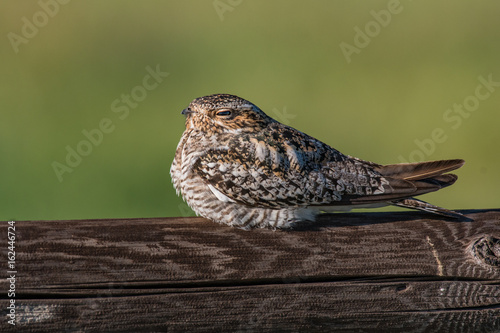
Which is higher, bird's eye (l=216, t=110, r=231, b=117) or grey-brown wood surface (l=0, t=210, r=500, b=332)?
bird's eye (l=216, t=110, r=231, b=117)

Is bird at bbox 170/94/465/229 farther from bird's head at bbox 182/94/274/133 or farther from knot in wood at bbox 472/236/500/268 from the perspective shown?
knot in wood at bbox 472/236/500/268

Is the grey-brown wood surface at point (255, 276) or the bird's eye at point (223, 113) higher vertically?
the bird's eye at point (223, 113)

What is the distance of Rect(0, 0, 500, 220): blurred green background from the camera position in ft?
28.3

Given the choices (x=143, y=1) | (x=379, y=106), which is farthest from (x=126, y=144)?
(x=143, y=1)

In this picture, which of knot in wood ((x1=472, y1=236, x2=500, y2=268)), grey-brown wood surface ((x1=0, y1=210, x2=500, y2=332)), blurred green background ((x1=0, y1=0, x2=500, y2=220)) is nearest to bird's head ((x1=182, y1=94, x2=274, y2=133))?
grey-brown wood surface ((x1=0, y1=210, x2=500, y2=332))

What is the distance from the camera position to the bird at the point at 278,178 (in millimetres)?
3754

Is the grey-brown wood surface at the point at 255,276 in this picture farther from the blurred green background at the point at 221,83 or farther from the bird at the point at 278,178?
the blurred green background at the point at 221,83

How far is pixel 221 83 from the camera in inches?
397

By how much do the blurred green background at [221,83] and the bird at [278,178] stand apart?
3799mm

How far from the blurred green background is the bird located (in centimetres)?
380

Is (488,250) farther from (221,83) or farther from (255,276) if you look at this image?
(221,83)

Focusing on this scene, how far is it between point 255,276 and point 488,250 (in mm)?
1115

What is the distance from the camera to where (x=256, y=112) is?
4273mm

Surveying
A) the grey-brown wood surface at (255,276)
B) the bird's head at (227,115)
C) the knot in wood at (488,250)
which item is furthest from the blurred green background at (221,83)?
the knot in wood at (488,250)
